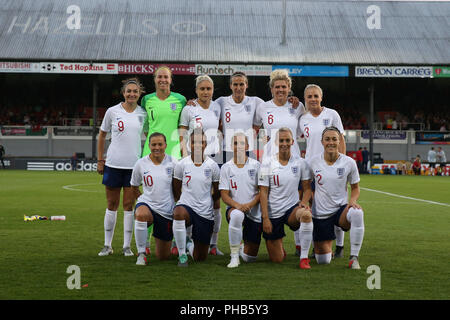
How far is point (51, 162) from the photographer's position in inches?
1214

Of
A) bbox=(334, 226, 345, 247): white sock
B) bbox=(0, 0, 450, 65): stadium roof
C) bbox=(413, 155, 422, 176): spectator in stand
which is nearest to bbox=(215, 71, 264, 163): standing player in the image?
bbox=(334, 226, 345, 247): white sock

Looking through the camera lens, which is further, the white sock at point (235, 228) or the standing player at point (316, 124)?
the standing player at point (316, 124)

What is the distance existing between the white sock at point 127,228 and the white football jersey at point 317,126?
7.54ft

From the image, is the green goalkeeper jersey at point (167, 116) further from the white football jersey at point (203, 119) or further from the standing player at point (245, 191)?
the standing player at point (245, 191)

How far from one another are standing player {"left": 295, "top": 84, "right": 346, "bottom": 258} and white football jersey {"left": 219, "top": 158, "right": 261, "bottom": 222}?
0.81m

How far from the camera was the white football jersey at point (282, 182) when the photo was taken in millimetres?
6211

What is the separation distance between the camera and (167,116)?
22.4 ft

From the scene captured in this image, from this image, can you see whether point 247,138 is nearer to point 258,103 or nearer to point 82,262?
point 258,103

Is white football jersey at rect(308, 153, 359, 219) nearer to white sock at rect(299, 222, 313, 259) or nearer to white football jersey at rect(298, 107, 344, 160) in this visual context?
white sock at rect(299, 222, 313, 259)

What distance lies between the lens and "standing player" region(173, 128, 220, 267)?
6.17 meters

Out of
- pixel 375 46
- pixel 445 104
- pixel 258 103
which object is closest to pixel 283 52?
pixel 375 46

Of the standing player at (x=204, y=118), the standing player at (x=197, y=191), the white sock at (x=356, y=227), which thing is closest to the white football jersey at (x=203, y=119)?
the standing player at (x=204, y=118)

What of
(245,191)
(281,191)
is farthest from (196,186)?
(281,191)
